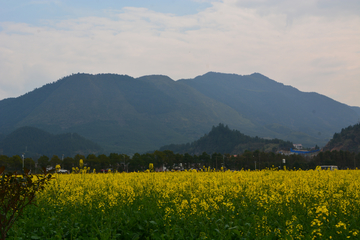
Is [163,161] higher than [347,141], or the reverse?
[347,141]

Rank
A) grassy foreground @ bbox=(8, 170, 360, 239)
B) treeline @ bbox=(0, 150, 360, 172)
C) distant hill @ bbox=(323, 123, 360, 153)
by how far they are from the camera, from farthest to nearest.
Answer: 1. distant hill @ bbox=(323, 123, 360, 153)
2. treeline @ bbox=(0, 150, 360, 172)
3. grassy foreground @ bbox=(8, 170, 360, 239)

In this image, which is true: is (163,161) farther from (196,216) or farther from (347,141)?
(347,141)

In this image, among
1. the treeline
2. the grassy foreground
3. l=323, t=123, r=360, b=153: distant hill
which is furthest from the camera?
l=323, t=123, r=360, b=153: distant hill

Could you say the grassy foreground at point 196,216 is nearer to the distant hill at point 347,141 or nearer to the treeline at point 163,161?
the treeline at point 163,161

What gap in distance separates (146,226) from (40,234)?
3.08 metres

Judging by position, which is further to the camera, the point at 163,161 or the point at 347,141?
the point at 347,141

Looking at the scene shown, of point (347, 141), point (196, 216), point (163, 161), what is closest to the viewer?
point (196, 216)

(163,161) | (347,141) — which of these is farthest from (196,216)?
(347,141)

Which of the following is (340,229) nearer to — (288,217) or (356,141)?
(288,217)

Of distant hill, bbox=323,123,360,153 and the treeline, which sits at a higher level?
distant hill, bbox=323,123,360,153

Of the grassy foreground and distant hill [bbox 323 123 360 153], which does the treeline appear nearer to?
the grassy foreground

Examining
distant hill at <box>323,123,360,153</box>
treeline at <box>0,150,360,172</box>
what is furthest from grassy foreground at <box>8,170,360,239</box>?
distant hill at <box>323,123,360,153</box>

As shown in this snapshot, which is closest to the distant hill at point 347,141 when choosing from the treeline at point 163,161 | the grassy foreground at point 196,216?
the treeline at point 163,161

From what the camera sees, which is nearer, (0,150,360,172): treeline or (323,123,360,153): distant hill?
(0,150,360,172): treeline
